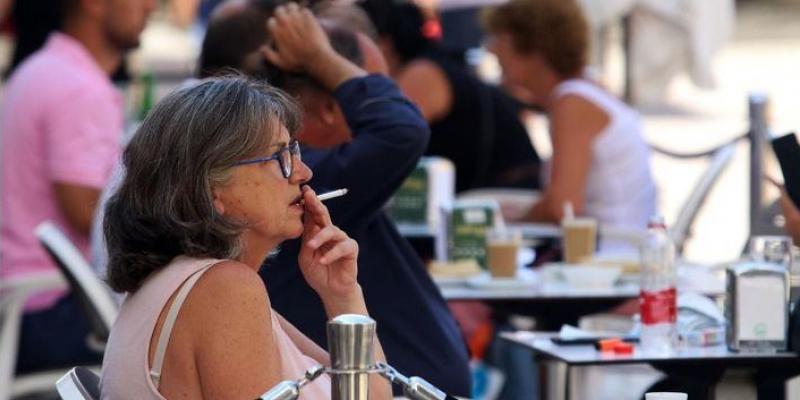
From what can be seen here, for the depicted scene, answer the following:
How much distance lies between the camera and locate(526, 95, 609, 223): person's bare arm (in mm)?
→ 6012

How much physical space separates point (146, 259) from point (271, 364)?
0.98ft

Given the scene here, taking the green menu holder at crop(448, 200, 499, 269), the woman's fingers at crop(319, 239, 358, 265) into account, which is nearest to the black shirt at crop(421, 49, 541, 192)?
the green menu holder at crop(448, 200, 499, 269)

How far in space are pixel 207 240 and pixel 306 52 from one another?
42.7 inches

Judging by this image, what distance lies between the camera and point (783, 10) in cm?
2550

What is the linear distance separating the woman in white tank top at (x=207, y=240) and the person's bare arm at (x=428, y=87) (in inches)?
159

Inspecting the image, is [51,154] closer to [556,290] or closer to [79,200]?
[79,200]

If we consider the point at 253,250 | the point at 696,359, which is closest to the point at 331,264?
the point at 253,250

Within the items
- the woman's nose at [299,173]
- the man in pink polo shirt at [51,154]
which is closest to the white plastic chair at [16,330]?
the man in pink polo shirt at [51,154]

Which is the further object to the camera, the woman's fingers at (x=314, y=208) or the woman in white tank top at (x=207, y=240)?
the woman's fingers at (x=314, y=208)

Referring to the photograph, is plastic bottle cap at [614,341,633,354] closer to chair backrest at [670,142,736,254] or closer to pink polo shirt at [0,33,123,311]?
chair backrest at [670,142,736,254]

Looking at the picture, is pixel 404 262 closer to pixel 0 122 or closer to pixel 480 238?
pixel 480 238

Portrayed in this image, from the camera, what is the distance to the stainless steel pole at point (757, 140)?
18.6 ft

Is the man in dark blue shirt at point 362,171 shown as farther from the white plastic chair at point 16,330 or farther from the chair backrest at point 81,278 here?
the white plastic chair at point 16,330

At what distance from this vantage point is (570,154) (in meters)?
6.05
